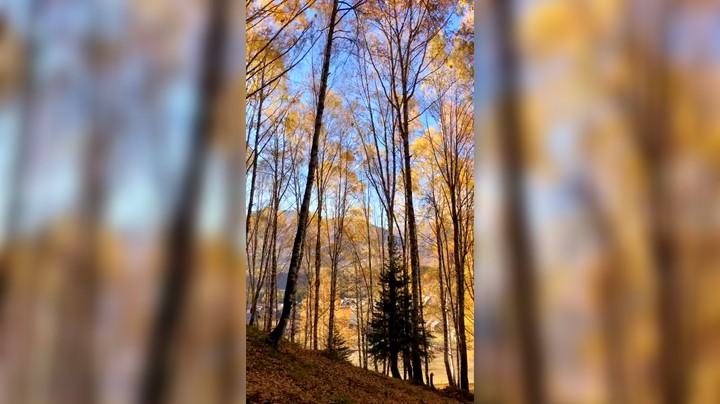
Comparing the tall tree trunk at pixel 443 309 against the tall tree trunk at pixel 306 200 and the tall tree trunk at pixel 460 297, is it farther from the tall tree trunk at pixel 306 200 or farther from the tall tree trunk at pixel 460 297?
the tall tree trunk at pixel 306 200

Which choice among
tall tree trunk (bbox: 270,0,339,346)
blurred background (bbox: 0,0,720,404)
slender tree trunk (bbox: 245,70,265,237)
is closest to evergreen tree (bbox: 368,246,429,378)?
tall tree trunk (bbox: 270,0,339,346)

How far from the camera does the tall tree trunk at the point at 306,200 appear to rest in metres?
2.53

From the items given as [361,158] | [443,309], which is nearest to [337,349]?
[443,309]

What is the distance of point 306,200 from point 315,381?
1.01 metres

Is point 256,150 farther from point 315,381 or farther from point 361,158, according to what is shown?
point 315,381
